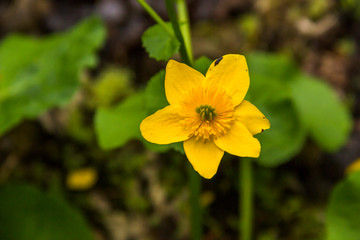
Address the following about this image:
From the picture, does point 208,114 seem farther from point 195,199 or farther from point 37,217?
point 37,217

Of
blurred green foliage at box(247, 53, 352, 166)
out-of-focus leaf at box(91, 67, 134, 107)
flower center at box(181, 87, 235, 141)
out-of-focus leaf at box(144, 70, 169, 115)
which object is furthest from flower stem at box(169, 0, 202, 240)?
out-of-focus leaf at box(91, 67, 134, 107)

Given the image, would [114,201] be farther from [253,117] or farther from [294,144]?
[253,117]

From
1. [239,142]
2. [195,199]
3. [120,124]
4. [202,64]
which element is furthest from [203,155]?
[120,124]

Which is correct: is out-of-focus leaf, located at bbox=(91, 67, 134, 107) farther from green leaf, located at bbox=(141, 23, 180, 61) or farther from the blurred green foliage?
green leaf, located at bbox=(141, 23, 180, 61)

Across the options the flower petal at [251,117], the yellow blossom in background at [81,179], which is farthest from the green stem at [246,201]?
the flower petal at [251,117]

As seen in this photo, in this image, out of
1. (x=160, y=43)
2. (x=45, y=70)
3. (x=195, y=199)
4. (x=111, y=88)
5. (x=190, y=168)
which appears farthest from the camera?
(x=111, y=88)

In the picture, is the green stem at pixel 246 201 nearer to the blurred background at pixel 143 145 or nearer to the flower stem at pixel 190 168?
the blurred background at pixel 143 145
